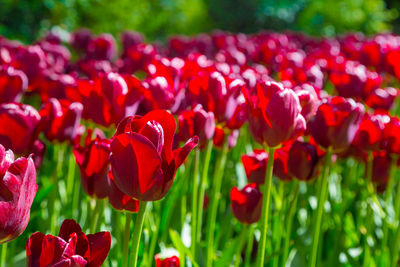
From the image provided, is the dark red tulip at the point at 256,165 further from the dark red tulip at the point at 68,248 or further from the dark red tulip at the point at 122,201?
the dark red tulip at the point at 68,248

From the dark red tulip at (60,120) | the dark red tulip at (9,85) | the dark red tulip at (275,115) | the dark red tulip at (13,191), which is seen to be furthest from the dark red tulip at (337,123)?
the dark red tulip at (9,85)

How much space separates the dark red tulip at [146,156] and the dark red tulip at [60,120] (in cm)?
60

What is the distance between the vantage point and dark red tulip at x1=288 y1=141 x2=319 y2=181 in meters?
1.31

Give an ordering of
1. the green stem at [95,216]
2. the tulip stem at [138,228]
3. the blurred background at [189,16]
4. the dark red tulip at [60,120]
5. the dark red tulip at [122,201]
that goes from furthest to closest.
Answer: the blurred background at [189,16] < the dark red tulip at [60,120] < the green stem at [95,216] < the dark red tulip at [122,201] < the tulip stem at [138,228]

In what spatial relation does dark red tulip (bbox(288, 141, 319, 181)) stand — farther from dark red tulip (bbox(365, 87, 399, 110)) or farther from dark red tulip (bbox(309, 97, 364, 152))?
dark red tulip (bbox(365, 87, 399, 110))

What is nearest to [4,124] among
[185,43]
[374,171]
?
[374,171]

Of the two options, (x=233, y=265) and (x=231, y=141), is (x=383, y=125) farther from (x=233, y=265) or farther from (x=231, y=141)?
(x=233, y=265)

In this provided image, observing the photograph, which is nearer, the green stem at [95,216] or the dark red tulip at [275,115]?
the dark red tulip at [275,115]

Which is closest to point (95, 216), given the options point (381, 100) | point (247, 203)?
point (247, 203)

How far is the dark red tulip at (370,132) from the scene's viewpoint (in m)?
1.39

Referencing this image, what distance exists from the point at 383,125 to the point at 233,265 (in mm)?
569

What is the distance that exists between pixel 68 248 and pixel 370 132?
2.95 feet

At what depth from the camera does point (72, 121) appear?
56.5 inches

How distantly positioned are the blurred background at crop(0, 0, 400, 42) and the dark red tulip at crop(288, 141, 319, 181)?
4095 mm
